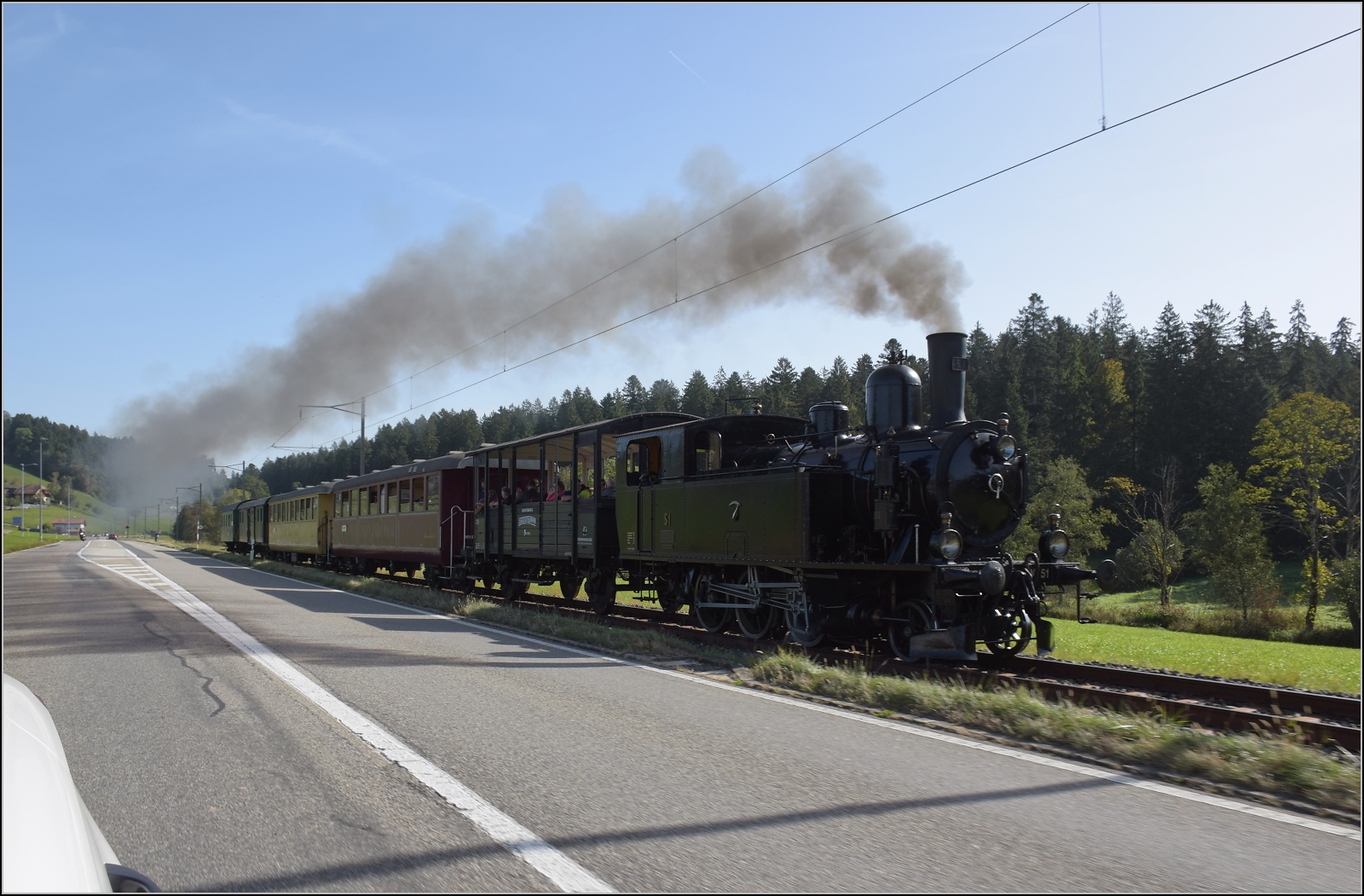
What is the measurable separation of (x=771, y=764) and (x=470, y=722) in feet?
7.50

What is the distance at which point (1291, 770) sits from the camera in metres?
5.18

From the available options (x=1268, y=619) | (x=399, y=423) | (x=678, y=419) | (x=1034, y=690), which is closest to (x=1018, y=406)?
(x=1268, y=619)

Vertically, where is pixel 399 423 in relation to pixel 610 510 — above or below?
above

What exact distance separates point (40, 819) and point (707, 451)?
11.6 metres

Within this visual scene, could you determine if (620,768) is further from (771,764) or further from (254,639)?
(254,639)

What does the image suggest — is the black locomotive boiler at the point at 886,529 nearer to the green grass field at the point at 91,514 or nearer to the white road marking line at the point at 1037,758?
the white road marking line at the point at 1037,758

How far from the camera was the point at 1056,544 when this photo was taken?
11.1 metres

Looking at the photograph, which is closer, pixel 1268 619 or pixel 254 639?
pixel 254 639

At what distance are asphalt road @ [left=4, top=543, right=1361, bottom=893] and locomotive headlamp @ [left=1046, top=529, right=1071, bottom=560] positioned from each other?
4.87 m

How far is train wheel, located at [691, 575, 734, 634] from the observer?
513 inches

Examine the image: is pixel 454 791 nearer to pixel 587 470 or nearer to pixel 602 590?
pixel 602 590

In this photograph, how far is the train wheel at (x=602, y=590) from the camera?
53.0 feet

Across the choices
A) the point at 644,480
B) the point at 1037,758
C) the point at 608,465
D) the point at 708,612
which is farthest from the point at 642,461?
the point at 1037,758

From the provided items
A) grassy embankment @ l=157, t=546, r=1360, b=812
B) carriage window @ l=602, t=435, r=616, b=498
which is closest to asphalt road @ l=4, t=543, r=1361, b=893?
grassy embankment @ l=157, t=546, r=1360, b=812
